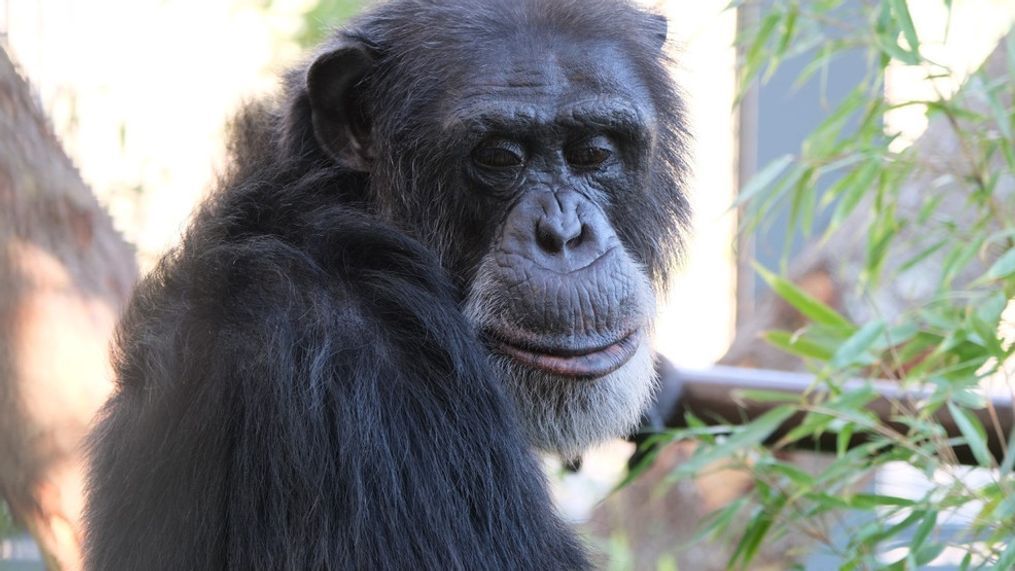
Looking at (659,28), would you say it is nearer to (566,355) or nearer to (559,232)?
(559,232)

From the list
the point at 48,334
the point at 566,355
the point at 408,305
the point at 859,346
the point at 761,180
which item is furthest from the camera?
the point at 761,180

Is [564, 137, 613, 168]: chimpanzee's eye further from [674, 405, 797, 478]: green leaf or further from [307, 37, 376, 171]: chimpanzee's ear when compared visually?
[674, 405, 797, 478]: green leaf

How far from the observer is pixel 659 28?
3.27 meters

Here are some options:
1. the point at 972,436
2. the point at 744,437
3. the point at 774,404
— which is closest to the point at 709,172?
the point at 774,404

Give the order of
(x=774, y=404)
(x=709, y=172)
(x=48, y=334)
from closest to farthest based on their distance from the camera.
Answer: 1. (x=48, y=334)
2. (x=774, y=404)
3. (x=709, y=172)

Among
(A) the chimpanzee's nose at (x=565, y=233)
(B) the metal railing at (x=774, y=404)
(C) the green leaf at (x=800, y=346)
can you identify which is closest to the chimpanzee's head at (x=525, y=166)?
(A) the chimpanzee's nose at (x=565, y=233)

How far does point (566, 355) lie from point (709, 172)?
5673 millimetres

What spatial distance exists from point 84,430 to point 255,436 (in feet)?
4.11

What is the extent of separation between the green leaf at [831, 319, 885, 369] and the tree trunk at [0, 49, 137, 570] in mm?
1942

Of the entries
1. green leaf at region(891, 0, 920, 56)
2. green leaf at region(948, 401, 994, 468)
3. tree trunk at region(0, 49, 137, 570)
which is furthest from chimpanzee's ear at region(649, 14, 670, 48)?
tree trunk at region(0, 49, 137, 570)

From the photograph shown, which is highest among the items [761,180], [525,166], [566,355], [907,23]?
[907,23]

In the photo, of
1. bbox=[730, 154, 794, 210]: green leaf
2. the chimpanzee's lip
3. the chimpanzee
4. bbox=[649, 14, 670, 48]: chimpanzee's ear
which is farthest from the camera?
bbox=[730, 154, 794, 210]: green leaf

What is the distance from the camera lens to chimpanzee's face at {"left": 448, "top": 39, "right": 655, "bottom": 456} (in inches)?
105

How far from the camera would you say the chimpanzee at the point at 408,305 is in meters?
2.14
